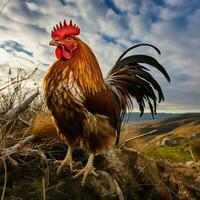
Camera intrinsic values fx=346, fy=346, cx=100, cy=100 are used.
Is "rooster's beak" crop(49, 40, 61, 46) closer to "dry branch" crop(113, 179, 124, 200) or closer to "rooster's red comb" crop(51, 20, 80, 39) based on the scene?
"rooster's red comb" crop(51, 20, 80, 39)

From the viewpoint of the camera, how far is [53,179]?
3.64 meters

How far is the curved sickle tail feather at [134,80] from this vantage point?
16.9ft

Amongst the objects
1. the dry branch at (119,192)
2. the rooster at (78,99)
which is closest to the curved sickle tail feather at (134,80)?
the rooster at (78,99)

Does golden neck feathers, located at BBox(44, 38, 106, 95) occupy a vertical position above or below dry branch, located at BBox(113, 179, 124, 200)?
above

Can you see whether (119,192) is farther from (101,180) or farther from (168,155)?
(168,155)

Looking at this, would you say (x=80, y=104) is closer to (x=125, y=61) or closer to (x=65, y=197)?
(x=65, y=197)

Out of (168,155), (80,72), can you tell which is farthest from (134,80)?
(168,155)

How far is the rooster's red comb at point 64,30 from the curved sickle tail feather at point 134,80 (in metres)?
0.99

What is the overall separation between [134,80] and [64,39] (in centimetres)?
146

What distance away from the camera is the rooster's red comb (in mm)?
4387

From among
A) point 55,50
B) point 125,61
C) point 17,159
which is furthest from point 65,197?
point 125,61

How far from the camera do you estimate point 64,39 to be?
170 inches

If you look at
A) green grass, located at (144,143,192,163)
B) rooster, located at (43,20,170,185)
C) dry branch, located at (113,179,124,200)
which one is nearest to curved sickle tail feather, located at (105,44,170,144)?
rooster, located at (43,20,170,185)

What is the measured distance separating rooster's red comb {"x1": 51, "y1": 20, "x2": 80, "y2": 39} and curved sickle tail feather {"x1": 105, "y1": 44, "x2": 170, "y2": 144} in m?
0.99
